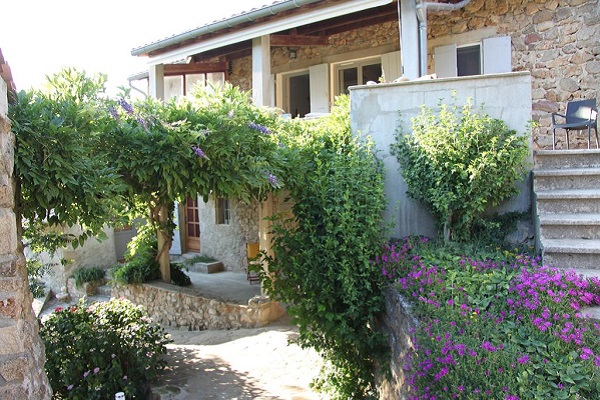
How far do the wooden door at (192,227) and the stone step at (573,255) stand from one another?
1003cm

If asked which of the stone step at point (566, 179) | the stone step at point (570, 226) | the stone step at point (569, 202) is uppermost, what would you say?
the stone step at point (566, 179)

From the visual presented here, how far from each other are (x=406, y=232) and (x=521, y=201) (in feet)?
3.98

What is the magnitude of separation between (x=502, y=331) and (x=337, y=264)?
182 cm

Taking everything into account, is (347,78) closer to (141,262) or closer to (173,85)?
(173,85)

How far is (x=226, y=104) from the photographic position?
16.0 feet

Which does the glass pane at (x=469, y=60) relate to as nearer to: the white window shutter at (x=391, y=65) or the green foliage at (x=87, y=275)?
the white window shutter at (x=391, y=65)

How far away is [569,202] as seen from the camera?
4.45 m

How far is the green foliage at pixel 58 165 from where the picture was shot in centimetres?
287

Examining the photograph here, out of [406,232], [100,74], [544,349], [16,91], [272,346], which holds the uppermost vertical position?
[100,74]

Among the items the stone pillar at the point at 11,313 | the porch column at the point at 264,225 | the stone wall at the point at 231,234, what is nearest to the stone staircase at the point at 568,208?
the stone pillar at the point at 11,313

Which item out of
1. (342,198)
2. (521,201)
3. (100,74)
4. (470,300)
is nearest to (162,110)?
(100,74)

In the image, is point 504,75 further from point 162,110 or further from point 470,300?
point 162,110

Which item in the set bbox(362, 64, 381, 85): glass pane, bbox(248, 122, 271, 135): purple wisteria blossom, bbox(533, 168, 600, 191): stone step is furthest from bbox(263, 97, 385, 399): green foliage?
bbox(362, 64, 381, 85): glass pane

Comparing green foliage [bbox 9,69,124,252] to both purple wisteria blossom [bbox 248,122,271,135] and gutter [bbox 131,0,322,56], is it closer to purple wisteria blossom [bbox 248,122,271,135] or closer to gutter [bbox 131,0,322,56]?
purple wisteria blossom [bbox 248,122,271,135]
